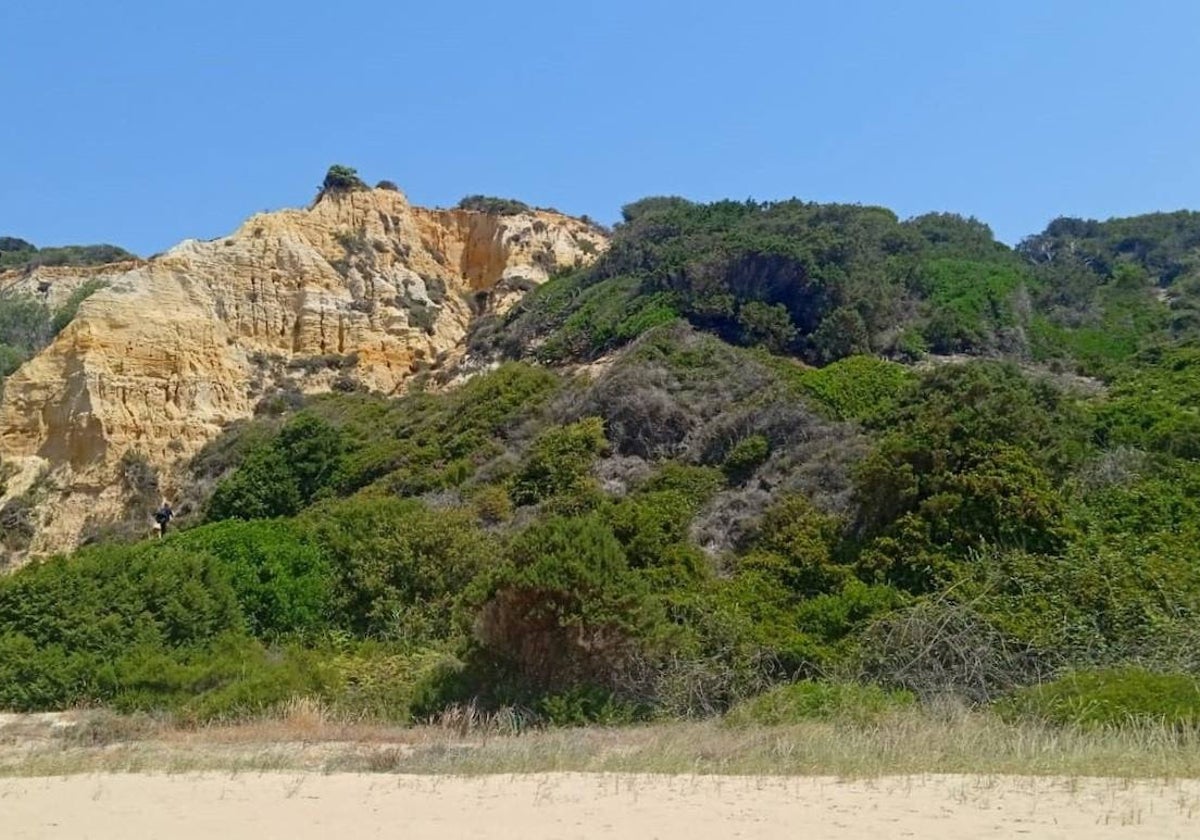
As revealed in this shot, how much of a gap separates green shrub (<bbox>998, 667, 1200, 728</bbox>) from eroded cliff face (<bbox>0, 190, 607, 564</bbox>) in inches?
1080

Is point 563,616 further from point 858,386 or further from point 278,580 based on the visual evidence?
point 858,386

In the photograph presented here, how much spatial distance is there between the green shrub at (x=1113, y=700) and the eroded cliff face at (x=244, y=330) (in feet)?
90.0

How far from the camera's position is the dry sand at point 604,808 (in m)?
8.30

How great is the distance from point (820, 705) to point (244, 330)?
3108cm

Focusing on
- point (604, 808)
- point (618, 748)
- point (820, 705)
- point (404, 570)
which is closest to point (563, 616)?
point (618, 748)

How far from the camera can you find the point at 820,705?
14141 mm

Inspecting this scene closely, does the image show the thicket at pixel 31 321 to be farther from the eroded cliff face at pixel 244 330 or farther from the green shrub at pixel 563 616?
the green shrub at pixel 563 616

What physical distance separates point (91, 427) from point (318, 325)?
369 inches

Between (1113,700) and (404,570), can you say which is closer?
(1113,700)

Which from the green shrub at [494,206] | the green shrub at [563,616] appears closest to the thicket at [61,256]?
the green shrub at [494,206]

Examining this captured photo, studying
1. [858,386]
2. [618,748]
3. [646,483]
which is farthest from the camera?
[858,386]

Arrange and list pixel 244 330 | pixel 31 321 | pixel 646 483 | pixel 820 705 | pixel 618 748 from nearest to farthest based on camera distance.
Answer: pixel 618 748 < pixel 820 705 < pixel 646 483 < pixel 244 330 < pixel 31 321

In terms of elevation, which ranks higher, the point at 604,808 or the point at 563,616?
the point at 563,616

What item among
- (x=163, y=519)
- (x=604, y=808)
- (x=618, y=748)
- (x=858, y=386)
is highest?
(x=858, y=386)
